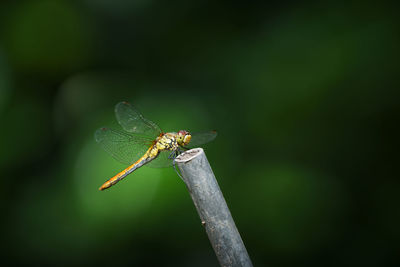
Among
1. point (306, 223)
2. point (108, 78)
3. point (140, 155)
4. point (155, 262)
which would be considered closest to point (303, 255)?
point (306, 223)

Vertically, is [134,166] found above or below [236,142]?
above

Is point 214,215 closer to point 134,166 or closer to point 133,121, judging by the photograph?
point 134,166

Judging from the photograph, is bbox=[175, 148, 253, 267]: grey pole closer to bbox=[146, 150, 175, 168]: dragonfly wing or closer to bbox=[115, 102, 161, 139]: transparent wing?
bbox=[146, 150, 175, 168]: dragonfly wing

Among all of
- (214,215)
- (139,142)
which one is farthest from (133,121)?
(214,215)

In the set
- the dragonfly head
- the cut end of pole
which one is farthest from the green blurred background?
the cut end of pole

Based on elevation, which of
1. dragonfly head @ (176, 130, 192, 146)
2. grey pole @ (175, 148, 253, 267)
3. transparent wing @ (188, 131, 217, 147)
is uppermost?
dragonfly head @ (176, 130, 192, 146)

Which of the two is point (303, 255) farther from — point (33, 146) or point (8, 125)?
point (8, 125)
